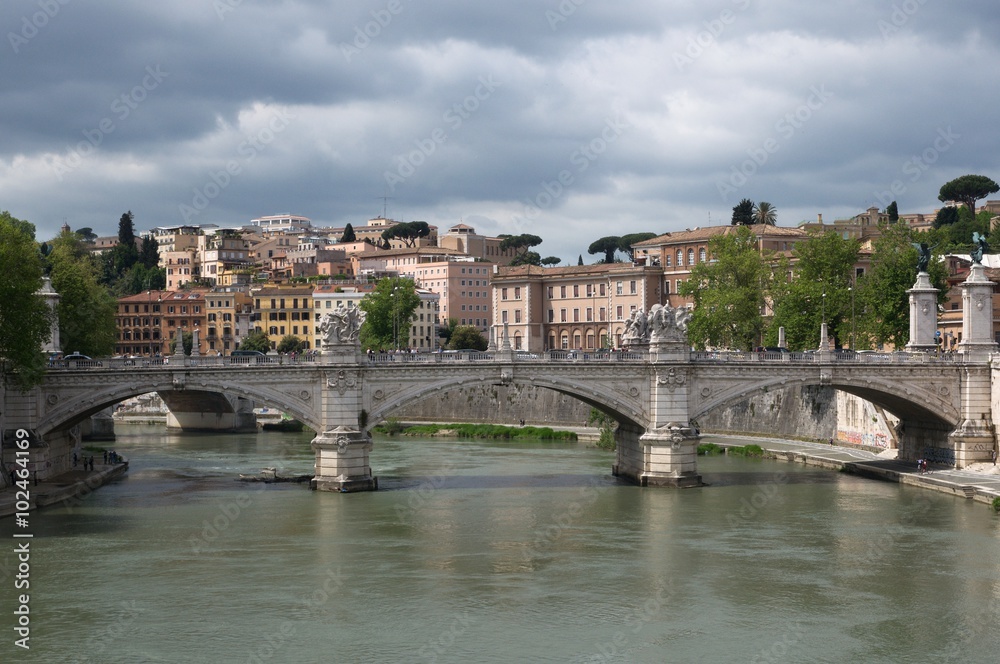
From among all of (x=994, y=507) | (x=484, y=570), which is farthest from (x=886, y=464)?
(x=484, y=570)

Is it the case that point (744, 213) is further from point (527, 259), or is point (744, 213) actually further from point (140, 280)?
point (140, 280)

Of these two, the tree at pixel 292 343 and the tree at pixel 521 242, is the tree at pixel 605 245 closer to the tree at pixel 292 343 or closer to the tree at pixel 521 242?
the tree at pixel 521 242

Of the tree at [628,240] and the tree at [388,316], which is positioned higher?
the tree at [628,240]

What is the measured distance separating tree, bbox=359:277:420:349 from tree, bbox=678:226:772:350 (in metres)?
26.2

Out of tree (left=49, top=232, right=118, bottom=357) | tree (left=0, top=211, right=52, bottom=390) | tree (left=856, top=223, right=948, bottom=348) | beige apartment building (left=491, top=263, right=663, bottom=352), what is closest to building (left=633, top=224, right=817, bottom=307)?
beige apartment building (left=491, top=263, right=663, bottom=352)

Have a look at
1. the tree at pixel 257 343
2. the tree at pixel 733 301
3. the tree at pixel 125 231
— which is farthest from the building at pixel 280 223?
the tree at pixel 733 301

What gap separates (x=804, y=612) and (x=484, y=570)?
25.2 feet

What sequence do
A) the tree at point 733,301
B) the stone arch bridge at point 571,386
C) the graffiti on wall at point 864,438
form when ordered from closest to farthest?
the stone arch bridge at point 571,386 → the graffiti on wall at point 864,438 → the tree at point 733,301

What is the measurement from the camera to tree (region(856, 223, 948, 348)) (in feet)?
190

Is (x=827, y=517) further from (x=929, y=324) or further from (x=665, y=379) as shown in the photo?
(x=929, y=324)

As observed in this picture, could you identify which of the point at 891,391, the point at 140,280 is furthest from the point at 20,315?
the point at 140,280

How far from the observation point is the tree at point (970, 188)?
113 metres

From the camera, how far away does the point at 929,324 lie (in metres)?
47.0

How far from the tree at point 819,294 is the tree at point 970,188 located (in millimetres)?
56281
